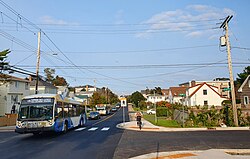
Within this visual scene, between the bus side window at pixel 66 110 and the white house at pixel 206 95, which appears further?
the white house at pixel 206 95

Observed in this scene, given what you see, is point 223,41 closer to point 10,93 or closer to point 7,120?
point 7,120

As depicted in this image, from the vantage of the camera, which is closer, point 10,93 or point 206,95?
point 10,93

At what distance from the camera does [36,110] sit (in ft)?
55.5

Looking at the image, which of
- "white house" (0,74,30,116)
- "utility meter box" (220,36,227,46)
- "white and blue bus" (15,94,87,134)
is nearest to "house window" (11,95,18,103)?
"white house" (0,74,30,116)

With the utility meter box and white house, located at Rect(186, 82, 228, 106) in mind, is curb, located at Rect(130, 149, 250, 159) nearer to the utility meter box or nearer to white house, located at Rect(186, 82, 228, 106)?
the utility meter box

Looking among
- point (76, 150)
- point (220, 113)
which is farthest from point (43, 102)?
point (220, 113)

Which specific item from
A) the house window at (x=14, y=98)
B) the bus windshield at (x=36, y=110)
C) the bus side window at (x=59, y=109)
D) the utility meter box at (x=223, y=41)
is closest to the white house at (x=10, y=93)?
the house window at (x=14, y=98)

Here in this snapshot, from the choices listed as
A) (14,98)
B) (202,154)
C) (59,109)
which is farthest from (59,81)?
(202,154)

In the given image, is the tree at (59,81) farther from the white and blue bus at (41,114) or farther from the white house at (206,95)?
the white and blue bus at (41,114)

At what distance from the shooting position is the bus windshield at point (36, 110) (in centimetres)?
1666

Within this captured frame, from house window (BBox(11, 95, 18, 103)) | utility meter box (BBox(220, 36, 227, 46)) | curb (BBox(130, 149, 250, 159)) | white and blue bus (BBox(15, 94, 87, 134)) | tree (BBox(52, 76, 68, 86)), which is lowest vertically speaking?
curb (BBox(130, 149, 250, 159))

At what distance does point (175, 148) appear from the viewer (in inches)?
500

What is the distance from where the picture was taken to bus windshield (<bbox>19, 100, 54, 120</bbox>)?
1666 centimetres

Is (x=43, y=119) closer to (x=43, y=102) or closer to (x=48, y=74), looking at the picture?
(x=43, y=102)
